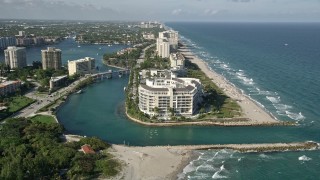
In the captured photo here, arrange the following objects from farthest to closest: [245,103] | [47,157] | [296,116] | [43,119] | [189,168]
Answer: [245,103]
[296,116]
[43,119]
[189,168]
[47,157]

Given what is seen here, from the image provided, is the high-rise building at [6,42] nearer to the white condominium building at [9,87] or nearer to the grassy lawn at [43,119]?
the white condominium building at [9,87]

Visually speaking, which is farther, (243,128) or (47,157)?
(243,128)

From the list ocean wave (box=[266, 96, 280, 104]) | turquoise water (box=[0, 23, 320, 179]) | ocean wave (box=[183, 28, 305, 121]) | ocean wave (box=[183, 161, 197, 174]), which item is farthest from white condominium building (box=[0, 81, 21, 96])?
ocean wave (box=[266, 96, 280, 104])

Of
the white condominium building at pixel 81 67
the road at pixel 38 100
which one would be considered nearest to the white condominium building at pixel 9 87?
the road at pixel 38 100

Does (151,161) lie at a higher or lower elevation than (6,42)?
lower

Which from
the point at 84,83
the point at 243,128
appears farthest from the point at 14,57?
the point at 243,128

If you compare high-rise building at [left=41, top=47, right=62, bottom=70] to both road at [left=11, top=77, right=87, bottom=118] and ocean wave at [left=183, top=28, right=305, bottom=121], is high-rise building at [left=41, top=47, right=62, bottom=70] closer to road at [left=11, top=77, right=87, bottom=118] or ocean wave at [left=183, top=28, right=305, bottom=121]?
road at [left=11, top=77, right=87, bottom=118]

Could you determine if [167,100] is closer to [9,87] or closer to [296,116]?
[296,116]

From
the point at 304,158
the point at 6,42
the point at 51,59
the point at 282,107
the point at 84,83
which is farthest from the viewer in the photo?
the point at 6,42
